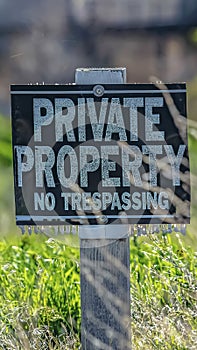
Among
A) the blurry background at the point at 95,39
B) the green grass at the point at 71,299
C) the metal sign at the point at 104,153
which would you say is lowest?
the green grass at the point at 71,299

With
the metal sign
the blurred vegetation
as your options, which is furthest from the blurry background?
the metal sign

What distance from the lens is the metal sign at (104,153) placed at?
2.50 meters

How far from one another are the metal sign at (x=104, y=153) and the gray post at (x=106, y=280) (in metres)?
0.05

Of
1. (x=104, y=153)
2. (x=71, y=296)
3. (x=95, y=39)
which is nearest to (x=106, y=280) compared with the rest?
(x=104, y=153)

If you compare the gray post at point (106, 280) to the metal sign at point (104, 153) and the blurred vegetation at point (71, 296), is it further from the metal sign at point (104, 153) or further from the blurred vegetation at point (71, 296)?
the blurred vegetation at point (71, 296)

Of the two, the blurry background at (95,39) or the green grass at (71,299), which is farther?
the blurry background at (95,39)

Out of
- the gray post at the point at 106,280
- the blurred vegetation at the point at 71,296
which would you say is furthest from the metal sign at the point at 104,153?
the blurred vegetation at the point at 71,296

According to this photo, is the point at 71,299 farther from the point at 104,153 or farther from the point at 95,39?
the point at 95,39

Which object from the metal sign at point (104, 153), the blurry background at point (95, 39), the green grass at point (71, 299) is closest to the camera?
the metal sign at point (104, 153)

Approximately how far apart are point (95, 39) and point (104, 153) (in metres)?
11.1

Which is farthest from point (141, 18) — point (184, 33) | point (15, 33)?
point (15, 33)

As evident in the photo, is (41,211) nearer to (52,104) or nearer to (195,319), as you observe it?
(52,104)

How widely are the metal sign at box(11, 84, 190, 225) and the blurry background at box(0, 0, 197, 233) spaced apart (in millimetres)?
7308

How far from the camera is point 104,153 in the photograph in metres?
2.51
